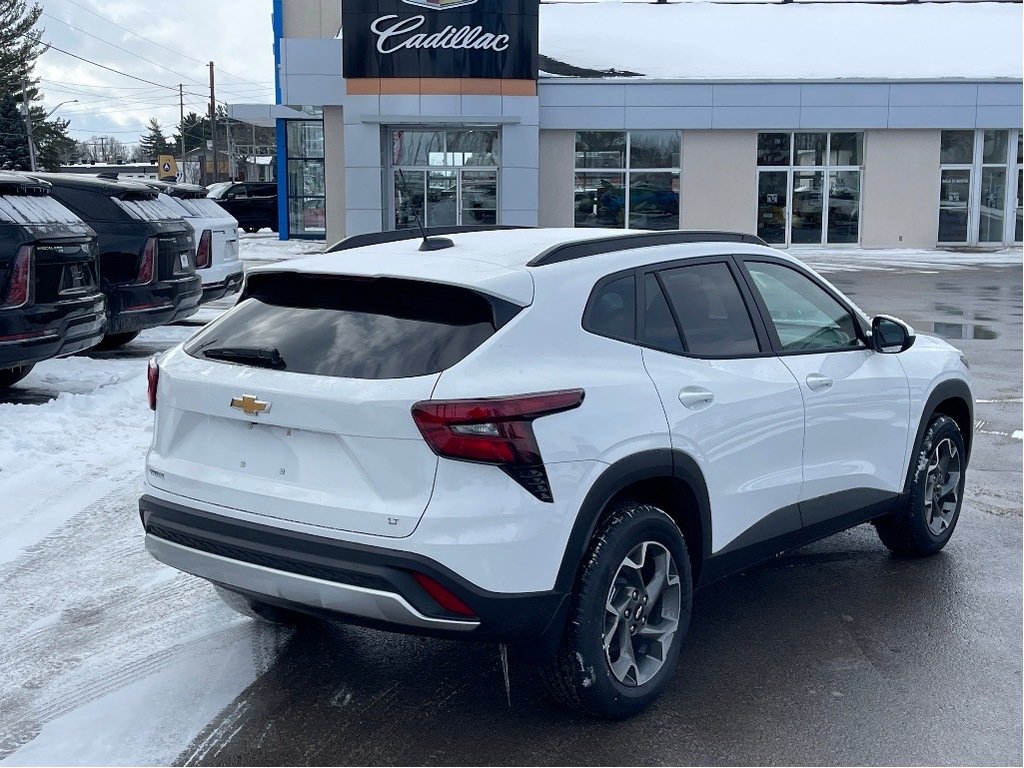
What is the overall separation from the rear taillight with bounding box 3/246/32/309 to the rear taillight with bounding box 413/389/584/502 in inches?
224

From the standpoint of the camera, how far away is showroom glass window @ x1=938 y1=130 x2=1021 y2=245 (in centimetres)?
3288

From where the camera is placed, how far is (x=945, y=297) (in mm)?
20219

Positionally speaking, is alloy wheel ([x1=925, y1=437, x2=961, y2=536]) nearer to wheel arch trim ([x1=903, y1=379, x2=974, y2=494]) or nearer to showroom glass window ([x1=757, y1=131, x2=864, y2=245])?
wheel arch trim ([x1=903, y1=379, x2=974, y2=494])

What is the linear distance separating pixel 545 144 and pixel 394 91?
14.6 ft

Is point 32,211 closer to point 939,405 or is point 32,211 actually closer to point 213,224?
point 213,224

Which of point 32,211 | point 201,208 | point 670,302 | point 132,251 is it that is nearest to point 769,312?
point 670,302

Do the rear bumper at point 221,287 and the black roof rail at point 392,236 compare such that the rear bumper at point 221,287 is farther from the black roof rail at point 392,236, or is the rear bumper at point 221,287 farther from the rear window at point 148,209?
the black roof rail at point 392,236

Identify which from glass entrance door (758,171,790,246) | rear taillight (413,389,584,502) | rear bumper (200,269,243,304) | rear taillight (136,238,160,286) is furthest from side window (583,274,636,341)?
glass entrance door (758,171,790,246)

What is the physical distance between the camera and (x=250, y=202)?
42.5 m

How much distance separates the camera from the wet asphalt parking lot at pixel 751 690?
3.98 m

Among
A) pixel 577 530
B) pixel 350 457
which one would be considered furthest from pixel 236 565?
pixel 577 530

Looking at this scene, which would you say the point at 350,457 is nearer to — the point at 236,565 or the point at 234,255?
the point at 236,565

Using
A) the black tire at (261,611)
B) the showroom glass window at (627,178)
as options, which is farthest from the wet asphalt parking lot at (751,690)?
the showroom glass window at (627,178)

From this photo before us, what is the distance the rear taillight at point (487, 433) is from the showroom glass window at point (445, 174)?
28259mm
